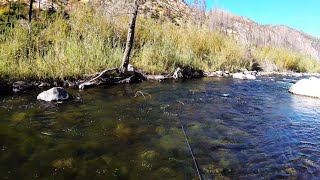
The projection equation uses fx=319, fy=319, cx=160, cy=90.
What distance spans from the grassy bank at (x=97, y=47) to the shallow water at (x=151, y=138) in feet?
4.83

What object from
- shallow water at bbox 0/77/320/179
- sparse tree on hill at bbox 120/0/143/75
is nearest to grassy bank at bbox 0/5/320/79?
sparse tree on hill at bbox 120/0/143/75

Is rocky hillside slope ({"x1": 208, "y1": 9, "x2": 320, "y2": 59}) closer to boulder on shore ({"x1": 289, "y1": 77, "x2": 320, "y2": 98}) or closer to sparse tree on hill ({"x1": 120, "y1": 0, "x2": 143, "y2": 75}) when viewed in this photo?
boulder on shore ({"x1": 289, "y1": 77, "x2": 320, "y2": 98})

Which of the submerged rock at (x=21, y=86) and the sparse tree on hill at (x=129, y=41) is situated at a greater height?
the sparse tree on hill at (x=129, y=41)

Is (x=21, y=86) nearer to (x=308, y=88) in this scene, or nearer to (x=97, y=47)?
(x=97, y=47)

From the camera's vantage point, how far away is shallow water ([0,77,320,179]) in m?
4.40

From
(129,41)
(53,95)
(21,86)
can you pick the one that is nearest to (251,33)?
(129,41)

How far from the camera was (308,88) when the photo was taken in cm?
1223

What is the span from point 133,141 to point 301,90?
9.04 meters

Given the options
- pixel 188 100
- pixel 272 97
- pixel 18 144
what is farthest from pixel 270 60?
pixel 18 144

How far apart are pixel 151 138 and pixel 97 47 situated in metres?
6.72

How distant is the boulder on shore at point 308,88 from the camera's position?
474 inches

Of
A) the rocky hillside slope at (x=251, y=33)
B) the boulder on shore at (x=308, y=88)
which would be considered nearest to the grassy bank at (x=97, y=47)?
the rocky hillside slope at (x=251, y=33)

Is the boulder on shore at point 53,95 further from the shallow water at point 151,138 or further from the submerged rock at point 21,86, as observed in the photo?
the submerged rock at point 21,86

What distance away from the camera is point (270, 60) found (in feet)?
73.3
